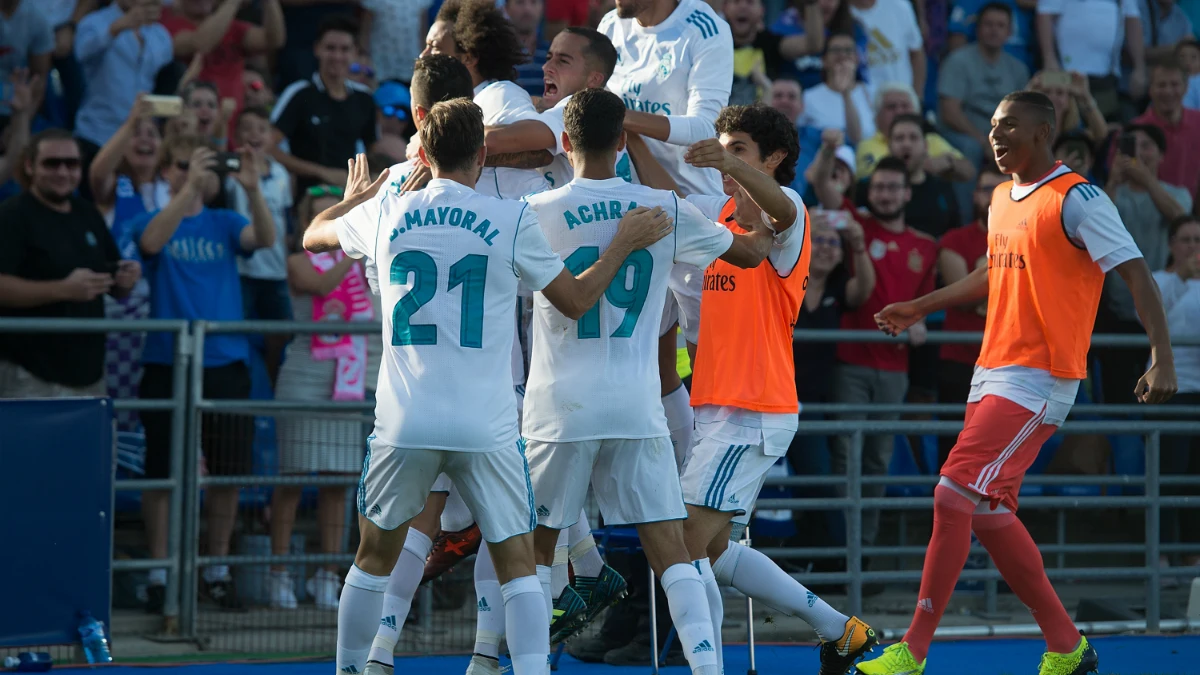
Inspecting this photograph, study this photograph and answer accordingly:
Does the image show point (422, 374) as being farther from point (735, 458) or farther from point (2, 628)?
point (2, 628)

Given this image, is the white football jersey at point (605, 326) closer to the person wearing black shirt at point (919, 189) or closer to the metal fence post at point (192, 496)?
the metal fence post at point (192, 496)

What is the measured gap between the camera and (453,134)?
5.07 meters

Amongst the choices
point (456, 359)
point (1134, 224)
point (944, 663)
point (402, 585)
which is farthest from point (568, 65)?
point (1134, 224)


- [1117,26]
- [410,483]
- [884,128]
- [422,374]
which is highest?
[1117,26]

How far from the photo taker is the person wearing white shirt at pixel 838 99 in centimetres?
1120

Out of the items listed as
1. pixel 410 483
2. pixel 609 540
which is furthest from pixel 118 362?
pixel 410 483

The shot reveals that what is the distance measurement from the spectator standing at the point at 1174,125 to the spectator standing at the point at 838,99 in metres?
2.46

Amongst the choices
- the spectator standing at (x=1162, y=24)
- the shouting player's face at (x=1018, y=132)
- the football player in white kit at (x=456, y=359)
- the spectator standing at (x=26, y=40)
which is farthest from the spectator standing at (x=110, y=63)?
the spectator standing at (x=1162, y=24)

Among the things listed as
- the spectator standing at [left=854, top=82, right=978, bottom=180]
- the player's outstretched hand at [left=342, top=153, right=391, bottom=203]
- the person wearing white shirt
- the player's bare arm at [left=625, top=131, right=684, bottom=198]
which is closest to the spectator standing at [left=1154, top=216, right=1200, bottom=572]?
the spectator standing at [left=854, top=82, right=978, bottom=180]

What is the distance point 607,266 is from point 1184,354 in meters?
6.16

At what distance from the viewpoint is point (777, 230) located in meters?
5.68

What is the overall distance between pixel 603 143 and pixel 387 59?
19.4 feet

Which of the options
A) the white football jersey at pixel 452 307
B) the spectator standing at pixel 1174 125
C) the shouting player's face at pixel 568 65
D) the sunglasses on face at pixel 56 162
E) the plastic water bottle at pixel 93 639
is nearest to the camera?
the white football jersey at pixel 452 307

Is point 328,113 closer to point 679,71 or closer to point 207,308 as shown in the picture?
point 207,308
